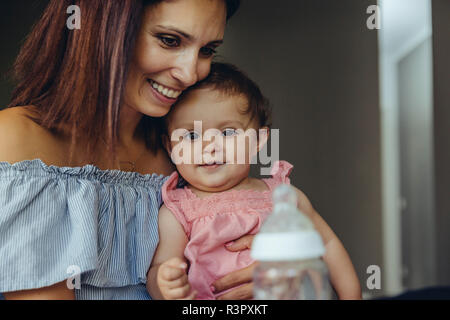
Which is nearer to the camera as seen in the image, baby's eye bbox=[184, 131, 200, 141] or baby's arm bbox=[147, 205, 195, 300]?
baby's arm bbox=[147, 205, 195, 300]

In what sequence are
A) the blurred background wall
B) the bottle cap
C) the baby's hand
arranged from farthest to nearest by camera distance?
the blurred background wall < the baby's hand < the bottle cap

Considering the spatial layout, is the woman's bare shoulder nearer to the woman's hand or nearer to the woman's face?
the woman's face

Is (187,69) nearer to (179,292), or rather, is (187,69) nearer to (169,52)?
(169,52)

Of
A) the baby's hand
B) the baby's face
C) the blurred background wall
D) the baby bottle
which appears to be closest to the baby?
the baby's face

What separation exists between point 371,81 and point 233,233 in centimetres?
107

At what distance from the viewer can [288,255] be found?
1.89 ft

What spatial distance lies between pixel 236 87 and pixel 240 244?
0.32m

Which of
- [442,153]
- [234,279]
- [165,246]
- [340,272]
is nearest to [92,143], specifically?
[165,246]

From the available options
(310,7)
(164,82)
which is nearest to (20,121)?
(164,82)

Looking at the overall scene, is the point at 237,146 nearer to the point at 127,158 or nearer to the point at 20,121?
the point at 127,158

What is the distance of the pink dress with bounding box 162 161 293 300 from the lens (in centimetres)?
93

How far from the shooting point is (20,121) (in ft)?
3.01

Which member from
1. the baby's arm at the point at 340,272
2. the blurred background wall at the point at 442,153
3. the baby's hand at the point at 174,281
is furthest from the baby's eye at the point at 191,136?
the blurred background wall at the point at 442,153

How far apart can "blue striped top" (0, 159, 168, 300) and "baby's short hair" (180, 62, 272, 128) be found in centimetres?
25
